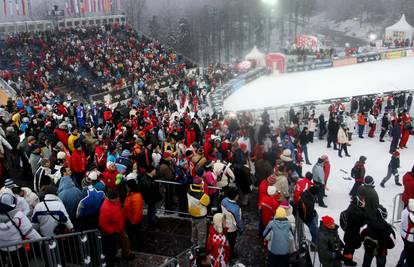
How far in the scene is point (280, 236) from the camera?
652cm

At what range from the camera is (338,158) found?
1720 cm

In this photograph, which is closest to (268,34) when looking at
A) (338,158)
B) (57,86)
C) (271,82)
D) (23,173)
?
(271,82)

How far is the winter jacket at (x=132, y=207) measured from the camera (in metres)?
7.14

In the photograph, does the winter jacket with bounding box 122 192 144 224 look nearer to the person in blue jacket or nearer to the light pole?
the person in blue jacket

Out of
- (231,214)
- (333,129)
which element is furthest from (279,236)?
(333,129)

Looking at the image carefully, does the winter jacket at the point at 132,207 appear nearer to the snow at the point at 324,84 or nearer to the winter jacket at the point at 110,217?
the winter jacket at the point at 110,217

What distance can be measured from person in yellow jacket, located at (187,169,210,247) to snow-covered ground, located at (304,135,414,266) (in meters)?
3.59

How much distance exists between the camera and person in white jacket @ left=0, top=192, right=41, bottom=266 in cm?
558

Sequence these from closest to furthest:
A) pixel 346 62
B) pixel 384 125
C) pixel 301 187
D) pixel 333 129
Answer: pixel 301 187
pixel 333 129
pixel 384 125
pixel 346 62

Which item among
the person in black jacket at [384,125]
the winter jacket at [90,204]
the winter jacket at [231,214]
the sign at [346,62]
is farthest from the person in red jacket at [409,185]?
the sign at [346,62]

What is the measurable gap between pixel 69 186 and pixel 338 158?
13.1 metres

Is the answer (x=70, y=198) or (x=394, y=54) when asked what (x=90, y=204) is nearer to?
(x=70, y=198)

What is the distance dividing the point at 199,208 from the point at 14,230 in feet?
9.98

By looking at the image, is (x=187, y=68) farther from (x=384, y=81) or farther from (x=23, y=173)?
(x=23, y=173)
